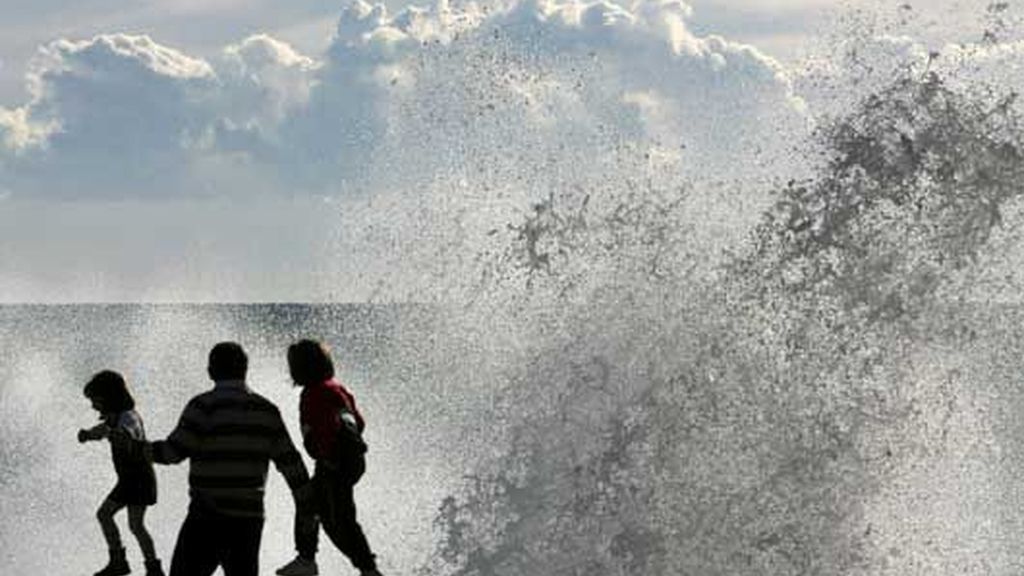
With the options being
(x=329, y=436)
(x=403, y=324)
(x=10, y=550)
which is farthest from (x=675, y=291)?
(x=10, y=550)

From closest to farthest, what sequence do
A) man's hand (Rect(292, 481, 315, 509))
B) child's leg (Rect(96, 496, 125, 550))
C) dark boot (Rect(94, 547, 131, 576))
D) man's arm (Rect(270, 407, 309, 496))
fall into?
1. man's arm (Rect(270, 407, 309, 496))
2. man's hand (Rect(292, 481, 315, 509))
3. child's leg (Rect(96, 496, 125, 550))
4. dark boot (Rect(94, 547, 131, 576))

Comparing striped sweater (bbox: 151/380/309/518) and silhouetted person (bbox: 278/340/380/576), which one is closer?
striped sweater (bbox: 151/380/309/518)

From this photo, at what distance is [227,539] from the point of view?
11.6 meters

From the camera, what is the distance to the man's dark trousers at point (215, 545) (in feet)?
38.0

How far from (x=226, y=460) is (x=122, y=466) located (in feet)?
9.39

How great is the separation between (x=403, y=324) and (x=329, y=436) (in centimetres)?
1203

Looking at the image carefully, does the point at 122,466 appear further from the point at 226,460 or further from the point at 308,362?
the point at 226,460

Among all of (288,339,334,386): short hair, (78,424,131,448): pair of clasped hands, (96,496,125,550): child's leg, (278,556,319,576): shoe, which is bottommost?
(278,556,319,576): shoe

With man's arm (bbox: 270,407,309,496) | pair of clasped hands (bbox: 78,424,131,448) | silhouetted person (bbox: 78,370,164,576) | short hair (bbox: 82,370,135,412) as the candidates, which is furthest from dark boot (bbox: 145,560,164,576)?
man's arm (bbox: 270,407,309,496)

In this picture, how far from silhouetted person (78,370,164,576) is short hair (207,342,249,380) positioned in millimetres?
2224

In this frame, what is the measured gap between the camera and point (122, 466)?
553 inches

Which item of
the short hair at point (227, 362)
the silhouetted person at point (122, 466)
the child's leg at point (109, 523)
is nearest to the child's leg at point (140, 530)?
the silhouetted person at point (122, 466)

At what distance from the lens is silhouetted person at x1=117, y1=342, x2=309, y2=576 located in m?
11.4

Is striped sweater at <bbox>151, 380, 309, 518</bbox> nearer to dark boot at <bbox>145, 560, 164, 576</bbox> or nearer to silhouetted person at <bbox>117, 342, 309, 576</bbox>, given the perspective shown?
silhouetted person at <bbox>117, 342, 309, 576</bbox>
